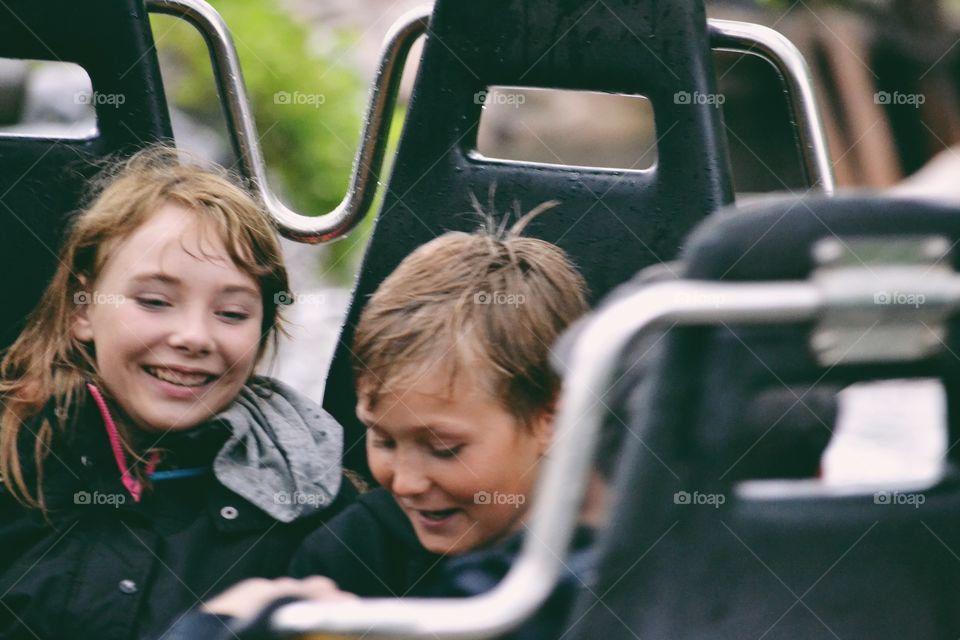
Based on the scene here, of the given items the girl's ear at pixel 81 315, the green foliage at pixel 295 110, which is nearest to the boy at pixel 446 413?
the girl's ear at pixel 81 315

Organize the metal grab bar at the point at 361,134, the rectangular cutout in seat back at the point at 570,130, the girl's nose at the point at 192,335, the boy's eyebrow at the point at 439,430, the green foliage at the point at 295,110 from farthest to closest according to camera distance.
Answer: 1. the rectangular cutout in seat back at the point at 570,130
2. the green foliage at the point at 295,110
3. the metal grab bar at the point at 361,134
4. the girl's nose at the point at 192,335
5. the boy's eyebrow at the point at 439,430

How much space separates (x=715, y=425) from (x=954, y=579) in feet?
0.98

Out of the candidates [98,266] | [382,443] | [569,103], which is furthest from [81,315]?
[569,103]

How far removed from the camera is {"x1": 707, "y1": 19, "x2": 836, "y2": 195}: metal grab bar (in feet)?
7.09

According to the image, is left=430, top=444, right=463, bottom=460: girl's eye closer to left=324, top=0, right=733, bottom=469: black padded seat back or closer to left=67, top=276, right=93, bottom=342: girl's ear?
left=324, top=0, right=733, bottom=469: black padded seat back

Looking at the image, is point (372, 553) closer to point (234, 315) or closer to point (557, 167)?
point (234, 315)

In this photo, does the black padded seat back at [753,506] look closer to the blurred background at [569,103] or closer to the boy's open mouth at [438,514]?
the boy's open mouth at [438,514]

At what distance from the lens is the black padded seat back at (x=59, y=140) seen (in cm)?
220

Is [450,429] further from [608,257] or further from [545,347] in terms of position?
[608,257]

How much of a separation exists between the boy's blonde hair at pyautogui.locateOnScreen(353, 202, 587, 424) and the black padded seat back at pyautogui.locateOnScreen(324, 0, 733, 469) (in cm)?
20

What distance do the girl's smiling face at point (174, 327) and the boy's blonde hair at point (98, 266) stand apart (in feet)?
0.12

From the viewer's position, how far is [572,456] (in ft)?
3.45

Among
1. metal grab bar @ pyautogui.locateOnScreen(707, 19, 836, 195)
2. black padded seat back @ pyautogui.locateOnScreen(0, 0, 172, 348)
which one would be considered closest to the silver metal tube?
metal grab bar @ pyautogui.locateOnScreen(707, 19, 836, 195)

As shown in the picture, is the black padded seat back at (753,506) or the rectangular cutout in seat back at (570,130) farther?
the rectangular cutout in seat back at (570,130)
